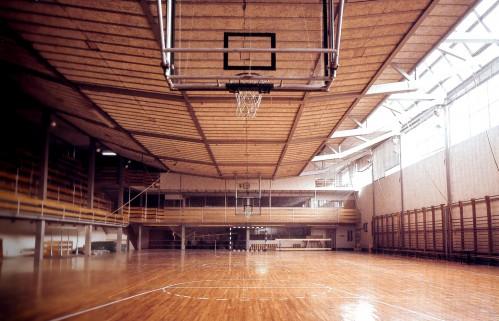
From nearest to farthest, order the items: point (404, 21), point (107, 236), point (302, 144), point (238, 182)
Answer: point (404, 21)
point (302, 144)
point (107, 236)
point (238, 182)

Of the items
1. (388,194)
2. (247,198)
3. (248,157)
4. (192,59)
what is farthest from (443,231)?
(247,198)

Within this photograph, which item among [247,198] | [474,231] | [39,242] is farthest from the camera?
[247,198]

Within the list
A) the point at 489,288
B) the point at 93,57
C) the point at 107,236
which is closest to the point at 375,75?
the point at 489,288

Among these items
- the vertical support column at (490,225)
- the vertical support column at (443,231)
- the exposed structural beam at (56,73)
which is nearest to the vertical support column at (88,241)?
the exposed structural beam at (56,73)

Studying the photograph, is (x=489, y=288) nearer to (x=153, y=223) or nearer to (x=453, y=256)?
(x=453, y=256)

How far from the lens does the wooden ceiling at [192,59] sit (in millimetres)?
9852

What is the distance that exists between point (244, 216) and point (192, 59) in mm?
21218

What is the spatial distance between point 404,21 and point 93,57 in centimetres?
789

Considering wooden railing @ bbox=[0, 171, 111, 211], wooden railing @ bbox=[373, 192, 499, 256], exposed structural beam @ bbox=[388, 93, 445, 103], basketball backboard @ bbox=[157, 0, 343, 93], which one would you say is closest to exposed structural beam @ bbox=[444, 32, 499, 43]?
basketball backboard @ bbox=[157, 0, 343, 93]

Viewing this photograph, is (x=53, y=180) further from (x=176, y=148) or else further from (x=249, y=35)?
(x=249, y=35)

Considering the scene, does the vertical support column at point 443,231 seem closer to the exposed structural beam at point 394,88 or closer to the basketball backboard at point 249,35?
the exposed structural beam at point 394,88

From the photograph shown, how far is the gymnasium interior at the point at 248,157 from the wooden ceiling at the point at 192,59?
0.22ft

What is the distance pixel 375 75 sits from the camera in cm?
1360

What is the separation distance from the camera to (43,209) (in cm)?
1842
